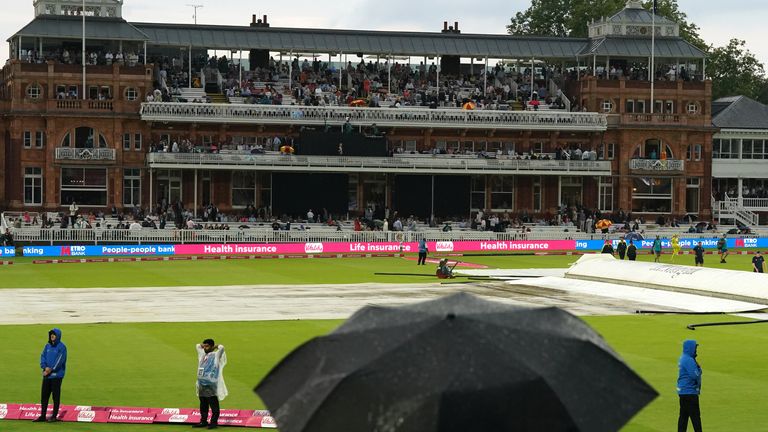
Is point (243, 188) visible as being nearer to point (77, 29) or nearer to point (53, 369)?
point (77, 29)

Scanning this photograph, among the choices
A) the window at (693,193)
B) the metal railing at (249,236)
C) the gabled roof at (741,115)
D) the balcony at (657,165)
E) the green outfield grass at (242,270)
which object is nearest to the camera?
the green outfield grass at (242,270)

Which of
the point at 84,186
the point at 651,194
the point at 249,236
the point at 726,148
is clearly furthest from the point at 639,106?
the point at 84,186

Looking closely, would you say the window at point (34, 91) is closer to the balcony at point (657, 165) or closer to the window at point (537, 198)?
the window at point (537, 198)

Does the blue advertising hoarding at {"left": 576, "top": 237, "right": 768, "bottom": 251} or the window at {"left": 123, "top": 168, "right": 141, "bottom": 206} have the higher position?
the window at {"left": 123, "top": 168, "right": 141, "bottom": 206}

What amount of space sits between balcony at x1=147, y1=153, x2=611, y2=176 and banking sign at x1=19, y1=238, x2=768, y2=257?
439 inches


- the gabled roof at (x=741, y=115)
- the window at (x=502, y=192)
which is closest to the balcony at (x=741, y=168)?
the gabled roof at (x=741, y=115)

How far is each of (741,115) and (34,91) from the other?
51.0 m

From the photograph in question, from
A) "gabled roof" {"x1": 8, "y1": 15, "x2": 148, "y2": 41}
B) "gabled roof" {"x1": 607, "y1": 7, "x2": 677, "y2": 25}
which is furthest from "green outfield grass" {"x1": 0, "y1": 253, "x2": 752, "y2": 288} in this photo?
"gabled roof" {"x1": 607, "y1": 7, "x2": 677, "y2": 25}

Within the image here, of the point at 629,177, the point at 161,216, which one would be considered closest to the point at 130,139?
the point at 161,216

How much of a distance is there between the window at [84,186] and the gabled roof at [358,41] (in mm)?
10217

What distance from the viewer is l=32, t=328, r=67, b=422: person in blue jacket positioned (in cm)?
2050

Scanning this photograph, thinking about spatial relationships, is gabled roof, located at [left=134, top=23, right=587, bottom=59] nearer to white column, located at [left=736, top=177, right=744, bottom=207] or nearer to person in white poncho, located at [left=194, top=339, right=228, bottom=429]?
white column, located at [left=736, top=177, right=744, bottom=207]

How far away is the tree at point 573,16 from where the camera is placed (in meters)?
118

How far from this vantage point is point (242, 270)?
5709cm
